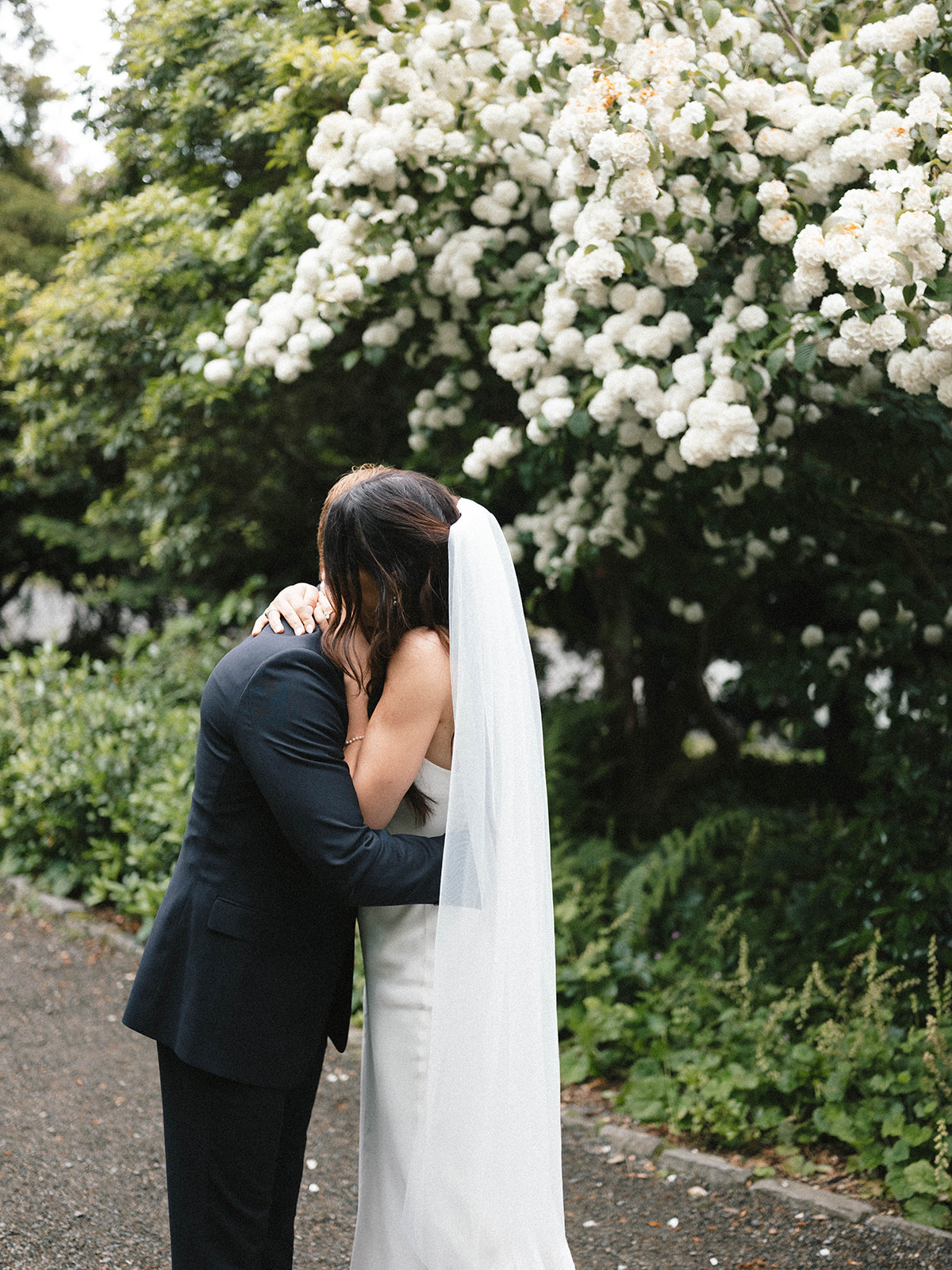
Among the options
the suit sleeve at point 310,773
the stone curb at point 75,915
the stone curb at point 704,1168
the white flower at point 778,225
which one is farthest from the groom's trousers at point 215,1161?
the stone curb at point 75,915

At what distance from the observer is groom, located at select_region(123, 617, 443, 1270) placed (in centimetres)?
174

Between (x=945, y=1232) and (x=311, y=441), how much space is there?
460cm

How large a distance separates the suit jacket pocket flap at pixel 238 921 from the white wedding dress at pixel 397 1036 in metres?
0.22

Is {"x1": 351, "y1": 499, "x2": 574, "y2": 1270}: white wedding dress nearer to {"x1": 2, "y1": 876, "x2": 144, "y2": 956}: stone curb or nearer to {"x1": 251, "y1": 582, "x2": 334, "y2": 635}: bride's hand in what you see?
{"x1": 251, "y1": 582, "x2": 334, "y2": 635}: bride's hand

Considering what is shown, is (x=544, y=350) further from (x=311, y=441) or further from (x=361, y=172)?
(x=311, y=441)

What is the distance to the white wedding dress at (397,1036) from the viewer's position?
1.94 meters

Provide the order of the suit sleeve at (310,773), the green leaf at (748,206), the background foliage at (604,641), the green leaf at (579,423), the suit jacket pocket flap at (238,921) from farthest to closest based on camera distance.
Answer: the background foliage at (604,641) → the green leaf at (579,423) → the green leaf at (748,206) → the suit jacket pocket flap at (238,921) → the suit sleeve at (310,773)

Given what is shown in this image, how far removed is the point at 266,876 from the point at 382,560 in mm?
597

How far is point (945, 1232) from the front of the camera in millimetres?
2693

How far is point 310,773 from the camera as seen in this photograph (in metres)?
1.72

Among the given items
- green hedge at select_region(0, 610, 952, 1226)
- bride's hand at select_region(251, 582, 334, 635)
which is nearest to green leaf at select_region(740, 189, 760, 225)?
bride's hand at select_region(251, 582, 334, 635)

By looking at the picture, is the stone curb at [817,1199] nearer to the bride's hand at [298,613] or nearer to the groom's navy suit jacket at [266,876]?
the groom's navy suit jacket at [266,876]

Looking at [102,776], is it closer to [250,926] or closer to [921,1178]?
[250,926]

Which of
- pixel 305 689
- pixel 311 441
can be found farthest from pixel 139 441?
pixel 305 689
